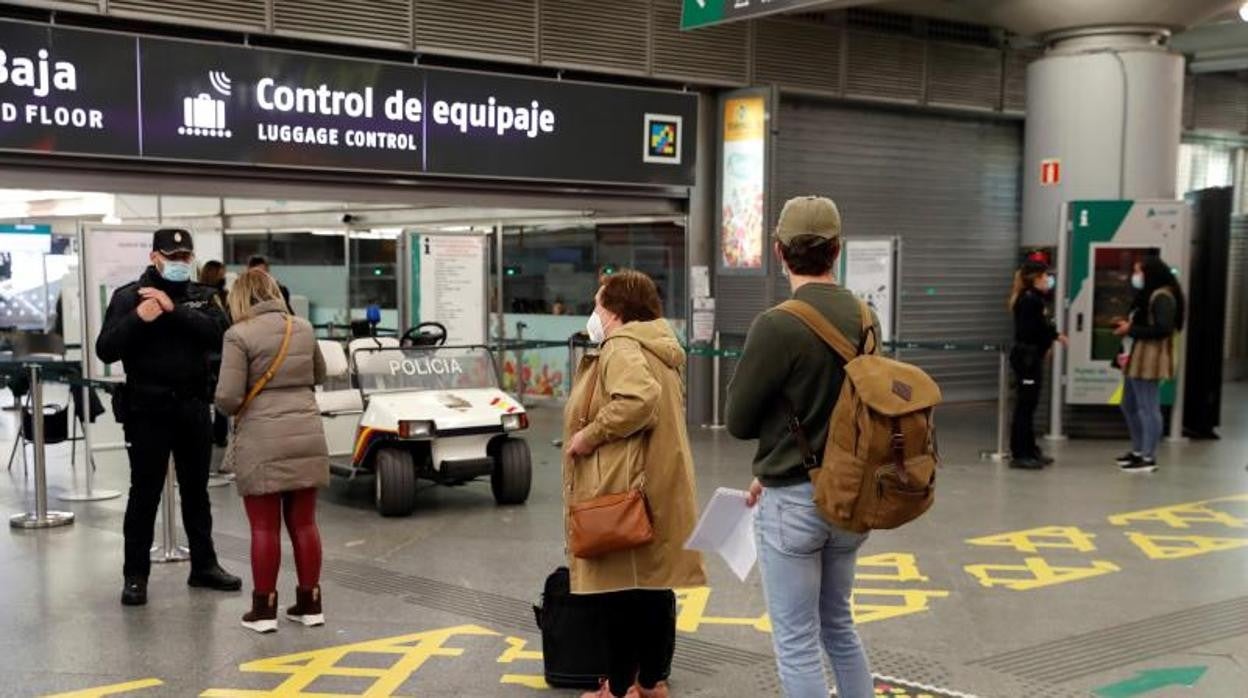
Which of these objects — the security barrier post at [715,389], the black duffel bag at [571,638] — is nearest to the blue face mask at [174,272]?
the black duffel bag at [571,638]

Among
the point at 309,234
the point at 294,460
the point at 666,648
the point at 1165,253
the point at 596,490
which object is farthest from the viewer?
the point at 309,234

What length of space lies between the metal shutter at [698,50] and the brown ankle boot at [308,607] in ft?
23.4

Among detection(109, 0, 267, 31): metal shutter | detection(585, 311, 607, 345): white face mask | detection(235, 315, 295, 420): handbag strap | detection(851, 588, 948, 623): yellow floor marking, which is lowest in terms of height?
detection(851, 588, 948, 623): yellow floor marking

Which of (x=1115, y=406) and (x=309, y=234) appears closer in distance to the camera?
(x=1115, y=406)

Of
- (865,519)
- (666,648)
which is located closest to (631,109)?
(666,648)

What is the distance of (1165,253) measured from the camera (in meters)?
10.7

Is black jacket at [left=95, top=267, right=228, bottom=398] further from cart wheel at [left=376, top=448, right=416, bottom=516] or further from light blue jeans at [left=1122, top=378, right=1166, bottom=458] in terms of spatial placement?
light blue jeans at [left=1122, top=378, right=1166, bottom=458]

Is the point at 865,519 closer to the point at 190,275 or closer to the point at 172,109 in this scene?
the point at 190,275

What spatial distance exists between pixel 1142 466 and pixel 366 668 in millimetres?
7010

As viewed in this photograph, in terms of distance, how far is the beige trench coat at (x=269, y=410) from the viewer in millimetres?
4965

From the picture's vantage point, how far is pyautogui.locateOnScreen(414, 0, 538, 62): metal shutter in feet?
32.8

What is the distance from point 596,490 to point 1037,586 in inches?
120

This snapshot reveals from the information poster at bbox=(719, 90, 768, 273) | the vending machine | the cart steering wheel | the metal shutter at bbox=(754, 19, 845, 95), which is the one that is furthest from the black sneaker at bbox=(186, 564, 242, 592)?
the vending machine

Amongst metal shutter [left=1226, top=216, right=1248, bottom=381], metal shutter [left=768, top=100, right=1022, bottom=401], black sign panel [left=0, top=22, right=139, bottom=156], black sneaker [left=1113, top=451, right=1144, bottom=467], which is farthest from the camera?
metal shutter [left=1226, top=216, right=1248, bottom=381]
